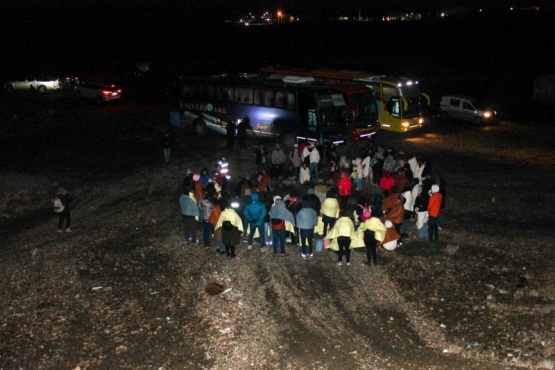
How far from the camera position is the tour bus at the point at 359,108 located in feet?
74.4

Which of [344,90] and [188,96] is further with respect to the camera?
[188,96]

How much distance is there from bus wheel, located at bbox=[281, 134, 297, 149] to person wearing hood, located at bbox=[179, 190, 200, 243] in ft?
33.4

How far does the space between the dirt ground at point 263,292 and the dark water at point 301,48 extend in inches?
1146

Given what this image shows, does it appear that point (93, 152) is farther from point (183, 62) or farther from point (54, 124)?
point (183, 62)

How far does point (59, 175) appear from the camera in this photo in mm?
19797

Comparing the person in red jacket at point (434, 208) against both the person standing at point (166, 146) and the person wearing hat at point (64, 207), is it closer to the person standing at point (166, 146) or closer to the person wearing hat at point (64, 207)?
the person wearing hat at point (64, 207)

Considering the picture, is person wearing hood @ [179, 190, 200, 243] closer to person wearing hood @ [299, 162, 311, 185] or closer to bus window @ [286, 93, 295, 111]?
person wearing hood @ [299, 162, 311, 185]

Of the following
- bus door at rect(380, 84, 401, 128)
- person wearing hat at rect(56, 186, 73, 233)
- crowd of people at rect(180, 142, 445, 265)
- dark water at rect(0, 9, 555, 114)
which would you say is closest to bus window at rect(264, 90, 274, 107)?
bus door at rect(380, 84, 401, 128)

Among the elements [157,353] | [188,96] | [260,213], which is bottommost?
[157,353]

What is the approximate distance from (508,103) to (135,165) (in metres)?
29.2

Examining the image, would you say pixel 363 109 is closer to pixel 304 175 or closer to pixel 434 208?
pixel 304 175

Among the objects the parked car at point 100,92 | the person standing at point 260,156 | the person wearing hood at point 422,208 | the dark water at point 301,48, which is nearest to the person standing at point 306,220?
the person wearing hood at point 422,208

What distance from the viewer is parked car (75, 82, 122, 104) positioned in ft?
126

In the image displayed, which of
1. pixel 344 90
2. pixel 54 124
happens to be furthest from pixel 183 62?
pixel 344 90
